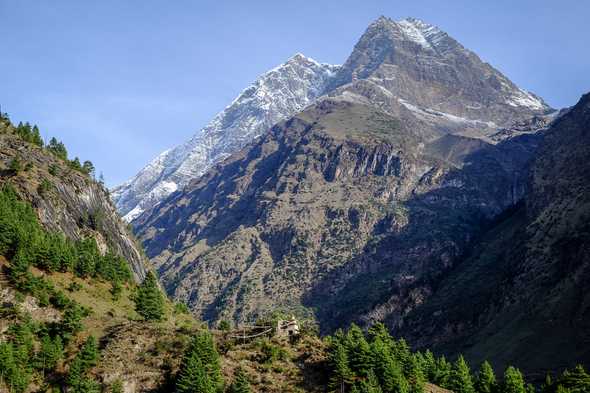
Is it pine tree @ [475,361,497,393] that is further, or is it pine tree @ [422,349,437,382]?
pine tree @ [422,349,437,382]

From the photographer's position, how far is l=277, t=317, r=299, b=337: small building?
116062 mm

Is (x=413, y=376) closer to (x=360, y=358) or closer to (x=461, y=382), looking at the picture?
(x=360, y=358)

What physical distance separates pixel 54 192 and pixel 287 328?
93.3m

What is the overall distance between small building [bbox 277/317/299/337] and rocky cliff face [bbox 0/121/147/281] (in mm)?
80443

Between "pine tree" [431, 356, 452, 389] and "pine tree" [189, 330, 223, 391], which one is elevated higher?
"pine tree" [189, 330, 223, 391]

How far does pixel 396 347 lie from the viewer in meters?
123

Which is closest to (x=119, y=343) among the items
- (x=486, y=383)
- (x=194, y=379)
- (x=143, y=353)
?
(x=143, y=353)

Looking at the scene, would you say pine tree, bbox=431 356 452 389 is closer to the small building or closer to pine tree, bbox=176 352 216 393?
the small building

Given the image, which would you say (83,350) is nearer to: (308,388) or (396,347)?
(308,388)

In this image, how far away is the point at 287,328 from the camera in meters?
118

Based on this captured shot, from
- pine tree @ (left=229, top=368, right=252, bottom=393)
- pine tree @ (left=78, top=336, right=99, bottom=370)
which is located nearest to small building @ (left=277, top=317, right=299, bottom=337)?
pine tree @ (left=229, top=368, right=252, bottom=393)

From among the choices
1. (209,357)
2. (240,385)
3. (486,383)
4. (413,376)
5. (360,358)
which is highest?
(209,357)

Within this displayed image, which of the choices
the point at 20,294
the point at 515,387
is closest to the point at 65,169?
the point at 20,294

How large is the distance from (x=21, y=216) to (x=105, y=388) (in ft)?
221
